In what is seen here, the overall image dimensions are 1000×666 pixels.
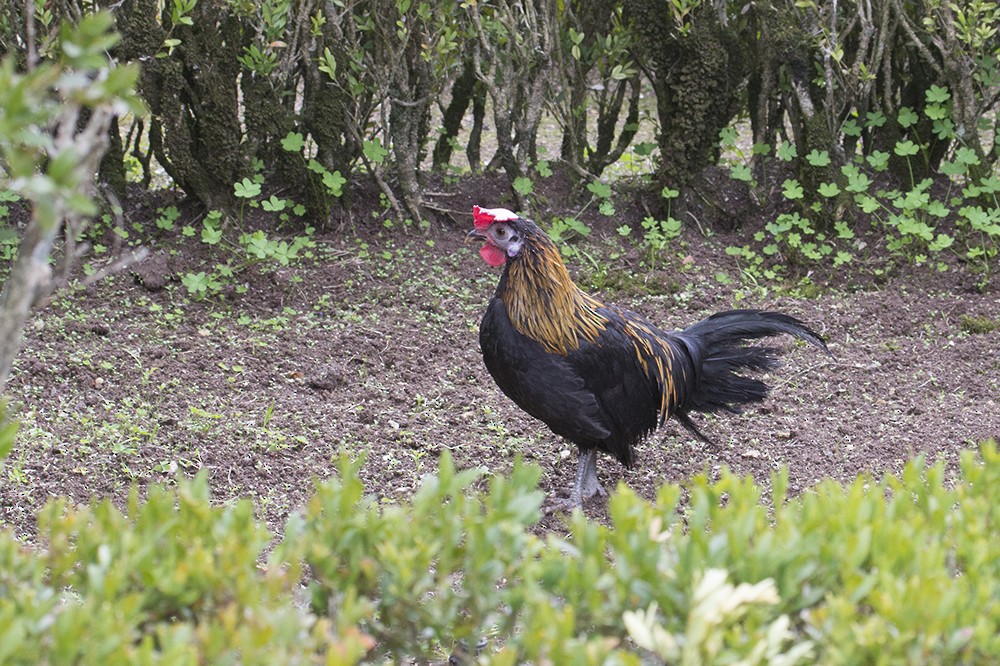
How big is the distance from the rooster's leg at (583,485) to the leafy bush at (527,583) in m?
2.25

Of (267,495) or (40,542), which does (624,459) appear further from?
(40,542)

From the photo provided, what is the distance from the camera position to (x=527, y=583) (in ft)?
7.39

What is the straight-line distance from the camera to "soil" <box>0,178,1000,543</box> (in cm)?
476

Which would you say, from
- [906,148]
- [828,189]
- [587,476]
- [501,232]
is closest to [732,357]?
[587,476]

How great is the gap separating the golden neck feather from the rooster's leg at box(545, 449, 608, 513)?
62 cm

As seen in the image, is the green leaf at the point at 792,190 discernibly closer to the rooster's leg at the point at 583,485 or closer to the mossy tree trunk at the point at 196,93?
the rooster's leg at the point at 583,485

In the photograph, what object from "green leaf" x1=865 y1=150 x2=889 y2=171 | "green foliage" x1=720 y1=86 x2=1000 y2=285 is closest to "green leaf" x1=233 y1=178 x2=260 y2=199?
"green foliage" x1=720 y1=86 x2=1000 y2=285

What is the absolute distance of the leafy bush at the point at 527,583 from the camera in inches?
81.0

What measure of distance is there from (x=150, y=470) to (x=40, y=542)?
0.64 meters

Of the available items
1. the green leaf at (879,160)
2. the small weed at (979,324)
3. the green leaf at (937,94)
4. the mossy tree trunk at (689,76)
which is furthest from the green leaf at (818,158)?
the small weed at (979,324)

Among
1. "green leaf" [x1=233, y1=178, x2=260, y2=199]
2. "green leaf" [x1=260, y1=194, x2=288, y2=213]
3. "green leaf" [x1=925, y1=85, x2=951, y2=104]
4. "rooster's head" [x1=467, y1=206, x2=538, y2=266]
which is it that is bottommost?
"green leaf" [x1=260, y1=194, x2=288, y2=213]

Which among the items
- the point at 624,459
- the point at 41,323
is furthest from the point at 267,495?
the point at 41,323

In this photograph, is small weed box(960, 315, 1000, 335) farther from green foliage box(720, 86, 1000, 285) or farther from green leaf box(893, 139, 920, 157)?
green leaf box(893, 139, 920, 157)

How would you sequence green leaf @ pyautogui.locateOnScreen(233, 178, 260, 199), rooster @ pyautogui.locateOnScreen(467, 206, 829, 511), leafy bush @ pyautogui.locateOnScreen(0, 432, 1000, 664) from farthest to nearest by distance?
green leaf @ pyautogui.locateOnScreen(233, 178, 260, 199)
rooster @ pyautogui.locateOnScreen(467, 206, 829, 511)
leafy bush @ pyautogui.locateOnScreen(0, 432, 1000, 664)
